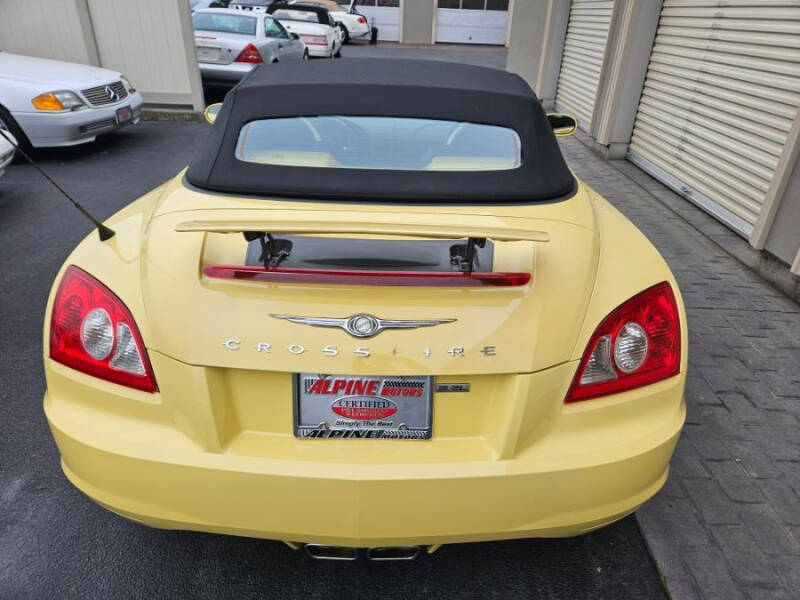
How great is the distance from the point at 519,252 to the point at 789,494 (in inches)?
69.1

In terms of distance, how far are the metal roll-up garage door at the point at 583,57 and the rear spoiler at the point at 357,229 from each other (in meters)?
8.24

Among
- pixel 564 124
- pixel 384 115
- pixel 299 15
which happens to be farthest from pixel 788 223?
pixel 299 15

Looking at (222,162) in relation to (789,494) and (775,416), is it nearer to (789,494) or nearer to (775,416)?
(789,494)

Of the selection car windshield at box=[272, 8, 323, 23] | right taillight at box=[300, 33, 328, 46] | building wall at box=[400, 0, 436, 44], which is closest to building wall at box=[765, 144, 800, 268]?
right taillight at box=[300, 33, 328, 46]

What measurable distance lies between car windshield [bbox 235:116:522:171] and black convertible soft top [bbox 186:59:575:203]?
32 mm

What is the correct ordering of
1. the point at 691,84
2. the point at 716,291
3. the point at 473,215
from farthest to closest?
the point at 691,84, the point at 716,291, the point at 473,215

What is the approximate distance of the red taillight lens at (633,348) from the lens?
162 centimetres

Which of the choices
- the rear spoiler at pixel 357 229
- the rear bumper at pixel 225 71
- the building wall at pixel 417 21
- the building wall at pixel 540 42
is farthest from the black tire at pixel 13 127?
the building wall at pixel 417 21

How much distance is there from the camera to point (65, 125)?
→ 279 inches

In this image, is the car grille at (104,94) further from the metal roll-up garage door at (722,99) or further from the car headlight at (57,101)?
the metal roll-up garage door at (722,99)

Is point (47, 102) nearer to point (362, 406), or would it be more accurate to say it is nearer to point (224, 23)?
point (224, 23)

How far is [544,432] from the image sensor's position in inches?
61.9

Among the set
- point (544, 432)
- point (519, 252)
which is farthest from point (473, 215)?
point (544, 432)

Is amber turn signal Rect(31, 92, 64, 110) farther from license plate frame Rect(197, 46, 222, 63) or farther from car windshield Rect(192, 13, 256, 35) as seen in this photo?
car windshield Rect(192, 13, 256, 35)
